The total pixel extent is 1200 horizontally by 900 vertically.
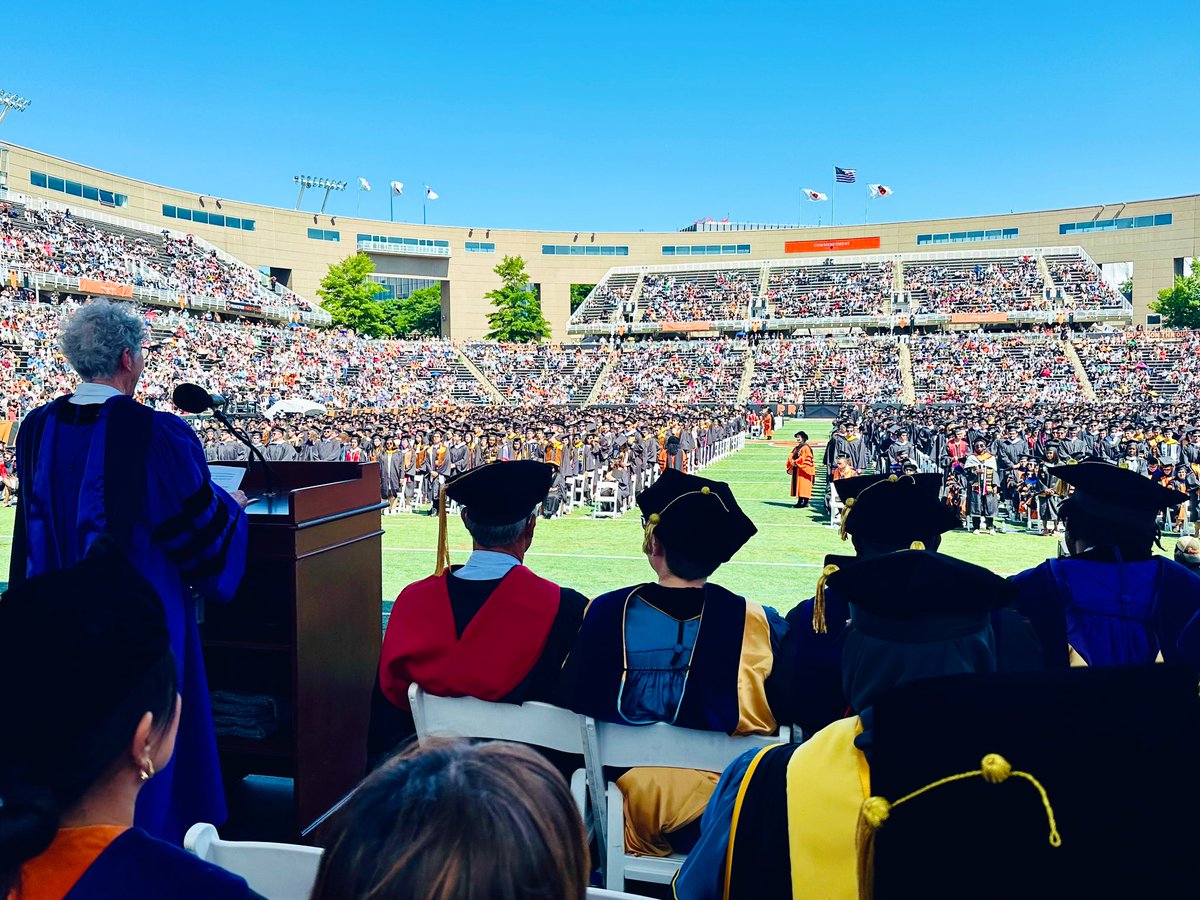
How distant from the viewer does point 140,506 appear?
266 centimetres

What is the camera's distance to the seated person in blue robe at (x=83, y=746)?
1285mm

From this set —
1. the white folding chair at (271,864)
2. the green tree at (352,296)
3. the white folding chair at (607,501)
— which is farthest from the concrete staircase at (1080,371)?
the white folding chair at (271,864)

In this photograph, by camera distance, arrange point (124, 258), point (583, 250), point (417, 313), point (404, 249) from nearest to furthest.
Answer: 1. point (124, 258)
2. point (404, 249)
3. point (583, 250)
4. point (417, 313)

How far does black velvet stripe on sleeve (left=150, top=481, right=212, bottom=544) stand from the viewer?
2.66 metres

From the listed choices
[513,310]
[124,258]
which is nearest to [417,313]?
[513,310]

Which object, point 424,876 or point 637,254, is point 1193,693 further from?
point 637,254

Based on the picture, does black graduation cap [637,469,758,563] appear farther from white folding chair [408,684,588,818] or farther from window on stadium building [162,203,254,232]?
window on stadium building [162,203,254,232]

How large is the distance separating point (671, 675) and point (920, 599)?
1.05 m

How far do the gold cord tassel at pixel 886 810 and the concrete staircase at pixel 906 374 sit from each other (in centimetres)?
4471

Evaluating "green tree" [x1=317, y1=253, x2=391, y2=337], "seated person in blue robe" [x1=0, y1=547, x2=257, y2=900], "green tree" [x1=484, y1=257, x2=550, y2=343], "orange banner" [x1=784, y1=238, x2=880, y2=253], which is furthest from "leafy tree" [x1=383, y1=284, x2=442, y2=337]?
"seated person in blue robe" [x1=0, y1=547, x2=257, y2=900]

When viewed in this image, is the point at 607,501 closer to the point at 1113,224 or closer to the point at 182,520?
the point at 182,520

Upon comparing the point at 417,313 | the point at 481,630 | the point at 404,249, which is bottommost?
the point at 481,630

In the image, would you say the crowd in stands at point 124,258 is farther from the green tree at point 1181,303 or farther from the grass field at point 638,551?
the green tree at point 1181,303

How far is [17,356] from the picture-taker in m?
33.2
